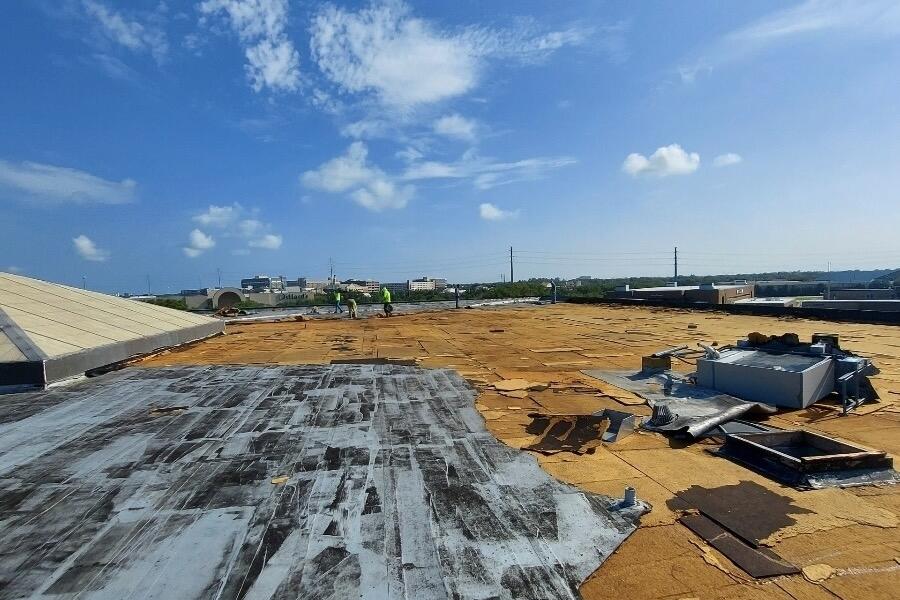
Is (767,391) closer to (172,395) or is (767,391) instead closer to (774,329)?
(172,395)

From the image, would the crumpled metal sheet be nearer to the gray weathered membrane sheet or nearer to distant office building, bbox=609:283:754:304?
the gray weathered membrane sheet

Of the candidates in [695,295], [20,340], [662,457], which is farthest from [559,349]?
Result: [695,295]

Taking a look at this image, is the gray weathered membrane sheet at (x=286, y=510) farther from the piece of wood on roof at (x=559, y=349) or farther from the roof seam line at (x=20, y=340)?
the piece of wood on roof at (x=559, y=349)

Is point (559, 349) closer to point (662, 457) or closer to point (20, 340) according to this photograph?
point (662, 457)

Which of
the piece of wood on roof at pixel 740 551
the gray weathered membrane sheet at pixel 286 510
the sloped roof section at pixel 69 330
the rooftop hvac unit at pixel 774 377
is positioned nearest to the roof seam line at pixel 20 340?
the sloped roof section at pixel 69 330

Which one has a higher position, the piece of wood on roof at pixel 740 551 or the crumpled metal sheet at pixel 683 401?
the crumpled metal sheet at pixel 683 401

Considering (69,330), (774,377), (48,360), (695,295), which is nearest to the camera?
(774,377)

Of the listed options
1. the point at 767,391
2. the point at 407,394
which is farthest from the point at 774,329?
the point at 407,394

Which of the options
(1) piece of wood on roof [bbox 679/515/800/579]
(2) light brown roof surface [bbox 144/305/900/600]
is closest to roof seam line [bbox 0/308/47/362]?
(2) light brown roof surface [bbox 144/305/900/600]
